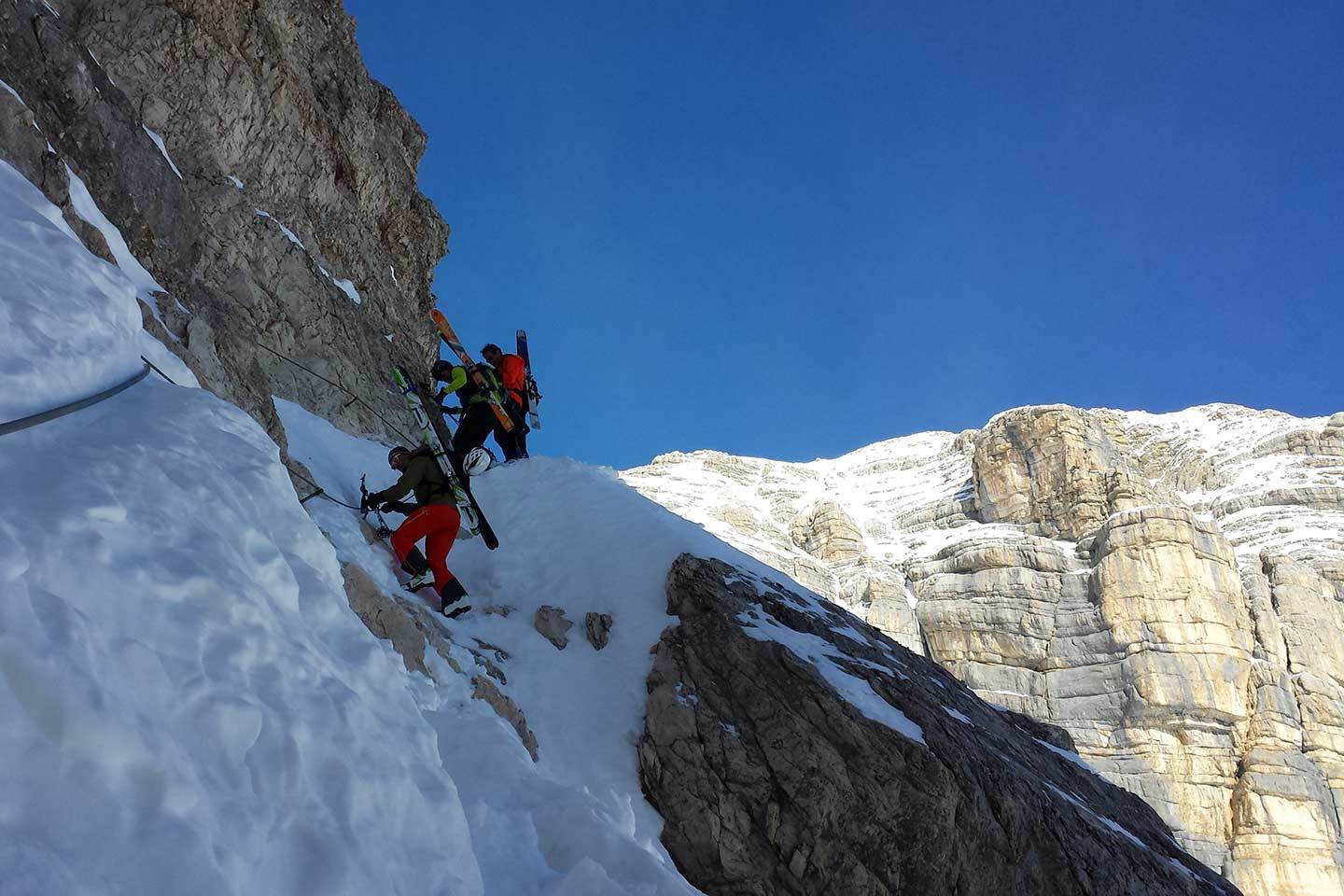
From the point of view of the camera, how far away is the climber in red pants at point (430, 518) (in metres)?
9.89

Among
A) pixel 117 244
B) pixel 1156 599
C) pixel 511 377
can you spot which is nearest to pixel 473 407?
pixel 511 377

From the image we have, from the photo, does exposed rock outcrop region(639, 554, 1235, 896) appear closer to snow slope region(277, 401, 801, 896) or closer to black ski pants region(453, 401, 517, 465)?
snow slope region(277, 401, 801, 896)

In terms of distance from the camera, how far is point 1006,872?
30.2 ft

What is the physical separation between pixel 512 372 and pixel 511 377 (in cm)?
9

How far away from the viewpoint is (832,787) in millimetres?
9070

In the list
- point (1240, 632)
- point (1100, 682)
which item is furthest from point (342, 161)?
point (1240, 632)

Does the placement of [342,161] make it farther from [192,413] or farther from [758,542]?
[758,542]

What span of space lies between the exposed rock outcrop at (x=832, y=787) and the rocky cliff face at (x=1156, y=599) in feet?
170

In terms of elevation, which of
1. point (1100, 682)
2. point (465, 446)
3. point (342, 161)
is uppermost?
point (1100, 682)

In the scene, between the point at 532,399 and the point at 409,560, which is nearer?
the point at 409,560

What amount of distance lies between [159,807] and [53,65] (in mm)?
10568

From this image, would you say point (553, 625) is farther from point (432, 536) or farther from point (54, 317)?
point (54, 317)

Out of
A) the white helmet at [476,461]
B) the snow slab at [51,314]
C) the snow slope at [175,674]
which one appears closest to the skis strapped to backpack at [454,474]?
the white helmet at [476,461]

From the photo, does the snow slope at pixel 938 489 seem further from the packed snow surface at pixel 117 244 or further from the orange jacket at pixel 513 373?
the packed snow surface at pixel 117 244
